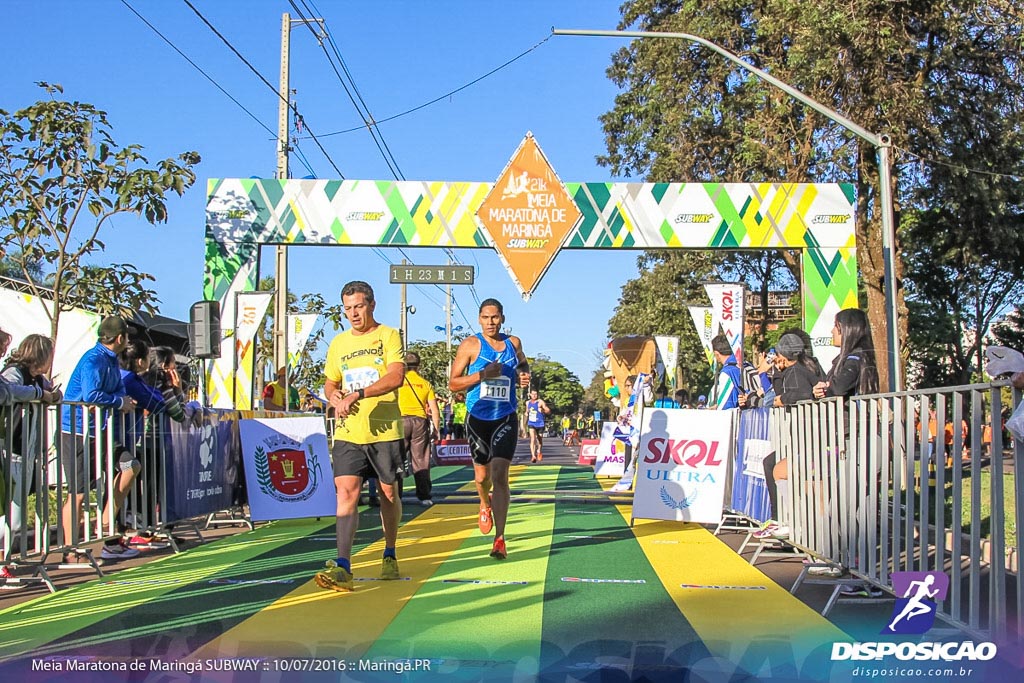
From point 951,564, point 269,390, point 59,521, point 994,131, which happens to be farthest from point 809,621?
point 994,131

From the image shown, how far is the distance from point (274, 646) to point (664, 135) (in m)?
24.5

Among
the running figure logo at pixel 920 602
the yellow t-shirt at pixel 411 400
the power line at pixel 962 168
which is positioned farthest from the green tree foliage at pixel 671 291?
the running figure logo at pixel 920 602

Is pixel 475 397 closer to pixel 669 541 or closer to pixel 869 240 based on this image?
pixel 669 541

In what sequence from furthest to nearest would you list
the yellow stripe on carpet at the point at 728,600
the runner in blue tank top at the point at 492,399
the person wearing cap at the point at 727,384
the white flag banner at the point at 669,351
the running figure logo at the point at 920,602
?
1. the white flag banner at the point at 669,351
2. the person wearing cap at the point at 727,384
3. the runner in blue tank top at the point at 492,399
4. the yellow stripe on carpet at the point at 728,600
5. the running figure logo at the point at 920,602

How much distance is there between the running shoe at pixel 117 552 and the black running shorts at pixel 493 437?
299 cm

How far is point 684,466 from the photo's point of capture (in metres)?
10.1

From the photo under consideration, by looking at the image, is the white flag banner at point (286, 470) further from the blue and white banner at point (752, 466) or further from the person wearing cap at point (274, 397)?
the person wearing cap at point (274, 397)

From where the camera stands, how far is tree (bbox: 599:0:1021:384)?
20.2 metres

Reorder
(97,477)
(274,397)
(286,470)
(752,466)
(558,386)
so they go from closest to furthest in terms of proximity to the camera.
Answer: (97,477) < (752,466) < (286,470) < (274,397) < (558,386)

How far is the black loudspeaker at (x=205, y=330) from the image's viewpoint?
11.5 m

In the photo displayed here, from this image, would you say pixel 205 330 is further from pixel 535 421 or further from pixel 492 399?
pixel 535 421

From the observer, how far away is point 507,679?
4398 mm

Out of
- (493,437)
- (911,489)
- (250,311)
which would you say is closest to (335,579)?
(493,437)

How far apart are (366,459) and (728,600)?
8.14ft
